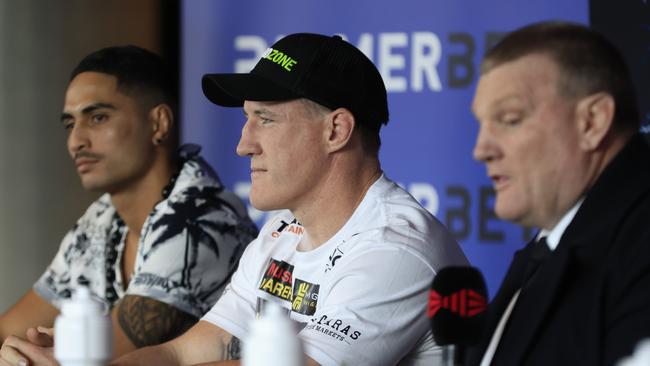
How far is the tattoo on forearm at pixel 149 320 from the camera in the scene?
8.67 feet

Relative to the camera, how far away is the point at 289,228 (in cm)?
234

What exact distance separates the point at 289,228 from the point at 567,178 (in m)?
0.95

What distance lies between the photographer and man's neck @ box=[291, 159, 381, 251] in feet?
7.09

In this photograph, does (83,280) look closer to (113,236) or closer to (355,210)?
(113,236)

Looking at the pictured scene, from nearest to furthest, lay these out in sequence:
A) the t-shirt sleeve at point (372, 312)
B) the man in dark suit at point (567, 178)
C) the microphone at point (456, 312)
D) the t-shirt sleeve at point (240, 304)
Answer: the microphone at point (456, 312) < the man in dark suit at point (567, 178) < the t-shirt sleeve at point (372, 312) < the t-shirt sleeve at point (240, 304)

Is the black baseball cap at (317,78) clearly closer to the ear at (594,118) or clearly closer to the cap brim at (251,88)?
the cap brim at (251,88)

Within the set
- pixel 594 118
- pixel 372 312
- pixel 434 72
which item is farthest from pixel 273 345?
pixel 434 72

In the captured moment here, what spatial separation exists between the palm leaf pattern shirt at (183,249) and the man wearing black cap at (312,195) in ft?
1.43

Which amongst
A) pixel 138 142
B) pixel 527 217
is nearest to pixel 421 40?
pixel 138 142

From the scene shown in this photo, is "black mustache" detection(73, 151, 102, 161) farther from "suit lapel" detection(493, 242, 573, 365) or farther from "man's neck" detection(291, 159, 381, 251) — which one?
"suit lapel" detection(493, 242, 573, 365)

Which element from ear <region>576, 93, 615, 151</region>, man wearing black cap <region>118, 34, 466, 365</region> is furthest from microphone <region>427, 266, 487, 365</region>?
man wearing black cap <region>118, 34, 466, 365</region>

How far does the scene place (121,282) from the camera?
305cm

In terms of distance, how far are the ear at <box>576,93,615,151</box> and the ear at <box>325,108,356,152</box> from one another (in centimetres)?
76

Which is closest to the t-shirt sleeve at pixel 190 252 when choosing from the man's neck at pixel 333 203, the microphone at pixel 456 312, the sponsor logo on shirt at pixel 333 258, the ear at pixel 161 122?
the ear at pixel 161 122
